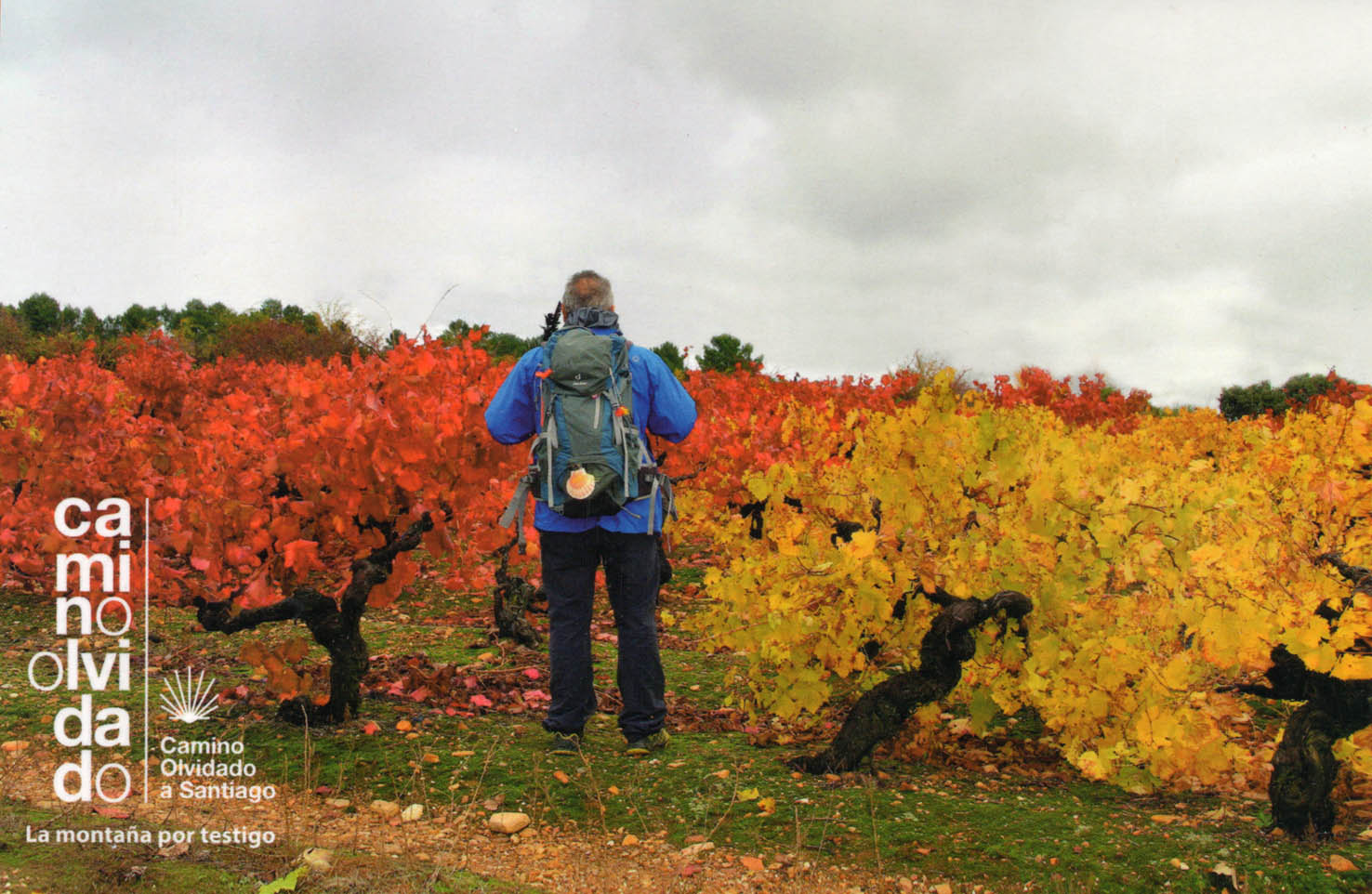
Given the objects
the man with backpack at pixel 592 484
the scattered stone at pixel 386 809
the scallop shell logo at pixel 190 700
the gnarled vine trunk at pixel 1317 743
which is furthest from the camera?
the scallop shell logo at pixel 190 700

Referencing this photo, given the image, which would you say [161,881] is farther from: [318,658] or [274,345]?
[274,345]

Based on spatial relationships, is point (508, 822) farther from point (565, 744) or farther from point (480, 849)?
point (565, 744)

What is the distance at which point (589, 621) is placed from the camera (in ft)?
14.3

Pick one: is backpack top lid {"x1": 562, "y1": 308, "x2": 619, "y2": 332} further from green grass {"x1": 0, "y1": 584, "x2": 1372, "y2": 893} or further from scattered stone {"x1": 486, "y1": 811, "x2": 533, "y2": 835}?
scattered stone {"x1": 486, "y1": 811, "x2": 533, "y2": 835}

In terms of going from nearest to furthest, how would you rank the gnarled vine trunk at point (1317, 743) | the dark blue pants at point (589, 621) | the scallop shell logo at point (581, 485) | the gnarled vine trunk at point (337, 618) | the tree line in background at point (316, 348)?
1. the gnarled vine trunk at point (1317, 743)
2. the scallop shell logo at point (581, 485)
3. the dark blue pants at point (589, 621)
4. the gnarled vine trunk at point (337, 618)
5. the tree line in background at point (316, 348)

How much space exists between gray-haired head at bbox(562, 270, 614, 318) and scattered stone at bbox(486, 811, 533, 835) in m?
2.20

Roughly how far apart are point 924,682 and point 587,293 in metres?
2.30

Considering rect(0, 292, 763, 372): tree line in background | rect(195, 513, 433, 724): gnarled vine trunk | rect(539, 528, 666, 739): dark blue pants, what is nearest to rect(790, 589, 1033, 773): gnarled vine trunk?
rect(539, 528, 666, 739): dark blue pants

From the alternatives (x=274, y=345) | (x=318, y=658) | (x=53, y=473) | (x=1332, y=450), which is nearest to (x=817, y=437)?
(x=1332, y=450)

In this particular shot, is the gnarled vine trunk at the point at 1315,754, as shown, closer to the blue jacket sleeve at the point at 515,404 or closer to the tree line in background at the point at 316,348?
the blue jacket sleeve at the point at 515,404

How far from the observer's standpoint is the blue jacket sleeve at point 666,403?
14.4 ft

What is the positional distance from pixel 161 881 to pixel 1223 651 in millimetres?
3665

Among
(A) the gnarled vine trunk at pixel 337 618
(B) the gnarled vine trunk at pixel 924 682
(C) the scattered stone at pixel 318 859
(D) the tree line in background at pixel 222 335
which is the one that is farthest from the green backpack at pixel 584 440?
(D) the tree line in background at pixel 222 335

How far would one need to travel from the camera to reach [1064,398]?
19172mm
